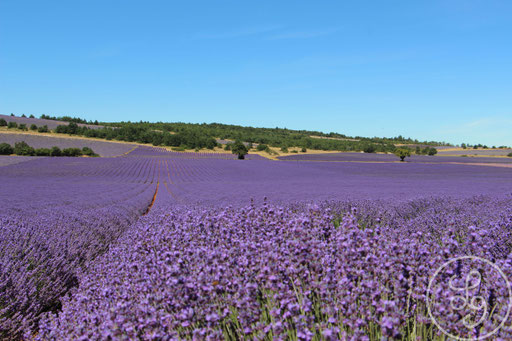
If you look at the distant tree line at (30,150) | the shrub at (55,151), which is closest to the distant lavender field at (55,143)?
the distant tree line at (30,150)

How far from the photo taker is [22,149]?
43.3m

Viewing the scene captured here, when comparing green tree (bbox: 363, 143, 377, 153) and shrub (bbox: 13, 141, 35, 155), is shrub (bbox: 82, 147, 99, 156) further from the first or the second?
green tree (bbox: 363, 143, 377, 153)

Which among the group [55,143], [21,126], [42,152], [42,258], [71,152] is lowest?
[42,152]

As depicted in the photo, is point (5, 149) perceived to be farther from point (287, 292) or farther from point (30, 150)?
point (287, 292)

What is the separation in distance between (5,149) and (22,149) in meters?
1.89

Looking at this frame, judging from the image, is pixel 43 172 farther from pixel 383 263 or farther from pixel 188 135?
pixel 188 135

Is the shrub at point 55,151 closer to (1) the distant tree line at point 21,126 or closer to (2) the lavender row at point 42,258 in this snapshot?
(1) the distant tree line at point 21,126

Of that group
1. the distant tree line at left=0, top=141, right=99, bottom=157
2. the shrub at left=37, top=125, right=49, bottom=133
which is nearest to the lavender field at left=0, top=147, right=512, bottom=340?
the distant tree line at left=0, top=141, right=99, bottom=157

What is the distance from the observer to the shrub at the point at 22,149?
4328cm

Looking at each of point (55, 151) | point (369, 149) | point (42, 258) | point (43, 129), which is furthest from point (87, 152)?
point (369, 149)

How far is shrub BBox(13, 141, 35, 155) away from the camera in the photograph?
142 feet

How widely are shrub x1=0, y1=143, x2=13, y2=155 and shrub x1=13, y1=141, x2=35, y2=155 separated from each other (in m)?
0.53

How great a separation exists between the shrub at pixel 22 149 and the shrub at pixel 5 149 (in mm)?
530

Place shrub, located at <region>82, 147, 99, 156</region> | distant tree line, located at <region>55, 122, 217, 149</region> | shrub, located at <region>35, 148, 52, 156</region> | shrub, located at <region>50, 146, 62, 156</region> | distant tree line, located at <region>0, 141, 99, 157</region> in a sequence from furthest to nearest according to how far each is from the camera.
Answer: distant tree line, located at <region>55, 122, 217, 149</region> → shrub, located at <region>82, 147, 99, 156</region> → shrub, located at <region>50, 146, 62, 156</region> → shrub, located at <region>35, 148, 52, 156</region> → distant tree line, located at <region>0, 141, 99, 157</region>
